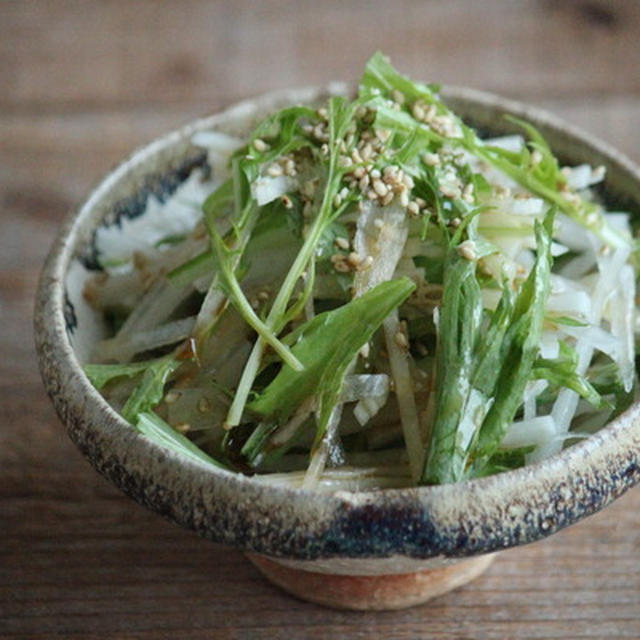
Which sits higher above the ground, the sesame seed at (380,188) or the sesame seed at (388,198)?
the sesame seed at (380,188)

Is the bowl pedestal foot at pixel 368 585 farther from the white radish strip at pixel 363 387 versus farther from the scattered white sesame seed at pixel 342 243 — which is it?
the scattered white sesame seed at pixel 342 243

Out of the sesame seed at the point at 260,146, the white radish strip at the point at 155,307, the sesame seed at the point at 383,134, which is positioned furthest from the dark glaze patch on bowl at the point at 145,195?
the sesame seed at the point at 383,134

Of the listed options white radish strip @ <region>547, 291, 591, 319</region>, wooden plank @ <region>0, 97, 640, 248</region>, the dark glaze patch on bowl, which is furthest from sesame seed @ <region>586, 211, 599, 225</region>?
wooden plank @ <region>0, 97, 640, 248</region>

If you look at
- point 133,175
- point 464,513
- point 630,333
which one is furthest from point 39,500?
point 630,333

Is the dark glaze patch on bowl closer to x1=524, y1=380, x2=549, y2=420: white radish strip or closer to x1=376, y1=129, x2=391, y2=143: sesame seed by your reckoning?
x1=376, y1=129, x2=391, y2=143: sesame seed

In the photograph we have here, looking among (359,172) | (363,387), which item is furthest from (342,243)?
(363,387)

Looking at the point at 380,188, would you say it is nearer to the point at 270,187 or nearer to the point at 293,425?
the point at 270,187
